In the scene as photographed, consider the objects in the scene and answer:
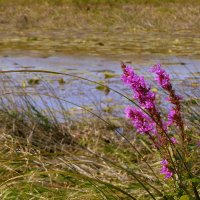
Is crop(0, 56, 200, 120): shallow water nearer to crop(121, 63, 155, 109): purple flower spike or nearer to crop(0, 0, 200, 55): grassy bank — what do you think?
crop(0, 0, 200, 55): grassy bank

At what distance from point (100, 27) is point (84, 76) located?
1082 centimetres

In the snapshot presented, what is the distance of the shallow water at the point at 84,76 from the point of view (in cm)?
634

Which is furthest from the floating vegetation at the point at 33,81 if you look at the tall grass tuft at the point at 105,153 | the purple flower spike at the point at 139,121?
the purple flower spike at the point at 139,121

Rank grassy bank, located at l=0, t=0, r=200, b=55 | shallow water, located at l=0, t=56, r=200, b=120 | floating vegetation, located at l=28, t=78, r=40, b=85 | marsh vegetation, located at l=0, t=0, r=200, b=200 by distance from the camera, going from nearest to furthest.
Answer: marsh vegetation, located at l=0, t=0, r=200, b=200 → shallow water, located at l=0, t=56, r=200, b=120 → floating vegetation, located at l=28, t=78, r=40, b=85 → grassy bank, located at l=0, t=0, r=200, b=55

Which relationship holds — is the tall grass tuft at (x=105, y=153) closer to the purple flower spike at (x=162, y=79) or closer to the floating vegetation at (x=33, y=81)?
the purple flower spike at (x=162, y=79)

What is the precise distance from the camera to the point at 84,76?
8.90 m

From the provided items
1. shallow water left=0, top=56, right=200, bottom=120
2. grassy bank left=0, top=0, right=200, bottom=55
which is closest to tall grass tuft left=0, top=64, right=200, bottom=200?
shallow water left=0, top=56, right=200, bottom=120

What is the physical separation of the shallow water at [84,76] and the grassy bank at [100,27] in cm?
150

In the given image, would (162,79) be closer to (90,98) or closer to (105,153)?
(105,153)

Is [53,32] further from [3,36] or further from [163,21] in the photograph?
[163,21]

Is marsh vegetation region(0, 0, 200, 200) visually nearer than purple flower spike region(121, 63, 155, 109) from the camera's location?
No

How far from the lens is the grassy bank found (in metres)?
13.6

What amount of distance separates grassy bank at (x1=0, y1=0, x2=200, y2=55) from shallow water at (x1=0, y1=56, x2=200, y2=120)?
4.93 ft

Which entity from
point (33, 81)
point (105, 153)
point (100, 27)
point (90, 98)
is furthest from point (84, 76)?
point (100, 27)
